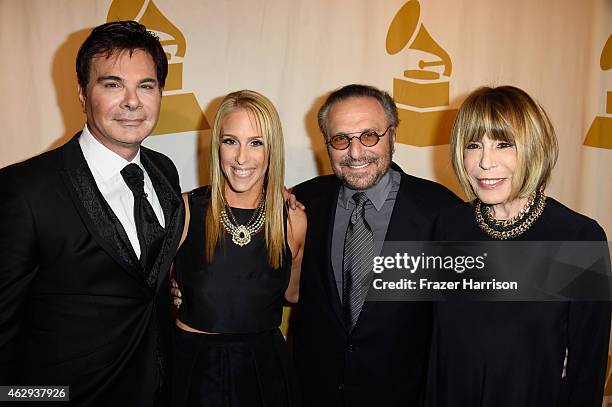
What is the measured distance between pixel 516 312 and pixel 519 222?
311mm

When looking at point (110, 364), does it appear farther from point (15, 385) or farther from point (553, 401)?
point (553, 401)

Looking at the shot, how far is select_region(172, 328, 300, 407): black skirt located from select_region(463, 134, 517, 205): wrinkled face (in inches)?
44.9

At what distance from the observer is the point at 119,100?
1.84 meters

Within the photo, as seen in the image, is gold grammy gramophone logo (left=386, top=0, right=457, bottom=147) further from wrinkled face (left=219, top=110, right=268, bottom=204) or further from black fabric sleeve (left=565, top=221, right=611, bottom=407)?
black fabric sleeve (left=565, top=221, right=611, bottom=407)

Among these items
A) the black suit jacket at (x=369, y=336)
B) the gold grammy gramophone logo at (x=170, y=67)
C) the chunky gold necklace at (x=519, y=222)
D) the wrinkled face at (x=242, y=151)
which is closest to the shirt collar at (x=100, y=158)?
the wrinkled face at (x=242, y=151)

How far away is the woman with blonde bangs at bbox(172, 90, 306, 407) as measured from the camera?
2.13 metres

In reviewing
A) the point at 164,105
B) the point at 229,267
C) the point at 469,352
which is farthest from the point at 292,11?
the point at 469,352

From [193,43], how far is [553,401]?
8.63 ft

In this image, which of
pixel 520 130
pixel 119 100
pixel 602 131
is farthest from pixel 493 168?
pixel 602 131

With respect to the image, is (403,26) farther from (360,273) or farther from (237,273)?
(237,273)

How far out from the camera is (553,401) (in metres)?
1.68

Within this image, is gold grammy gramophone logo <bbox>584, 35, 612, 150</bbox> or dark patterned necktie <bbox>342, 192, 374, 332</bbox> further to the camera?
gold grammy gramophone logo <bbox>584, 35, 612, 150</bbox>

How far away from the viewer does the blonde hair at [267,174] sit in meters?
2.24

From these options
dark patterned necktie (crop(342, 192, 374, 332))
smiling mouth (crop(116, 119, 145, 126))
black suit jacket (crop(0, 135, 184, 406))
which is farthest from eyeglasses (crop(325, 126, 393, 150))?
black suit jacket (crop(0, 135, 184, 406))
